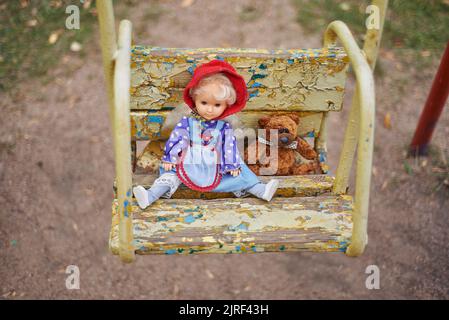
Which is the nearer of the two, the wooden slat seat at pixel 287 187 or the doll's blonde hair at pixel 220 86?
the doll's blonde hair at pixel 220 86

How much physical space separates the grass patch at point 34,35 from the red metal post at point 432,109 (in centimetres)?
257

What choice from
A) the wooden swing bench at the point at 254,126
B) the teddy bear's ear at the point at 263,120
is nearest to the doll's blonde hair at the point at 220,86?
the wooden swing bench at the point at 254,126

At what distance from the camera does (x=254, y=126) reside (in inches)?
84.0

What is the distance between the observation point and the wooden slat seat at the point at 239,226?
1.65 metres

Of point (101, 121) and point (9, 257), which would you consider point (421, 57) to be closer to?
point (101, 121)

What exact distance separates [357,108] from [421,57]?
7.83ft

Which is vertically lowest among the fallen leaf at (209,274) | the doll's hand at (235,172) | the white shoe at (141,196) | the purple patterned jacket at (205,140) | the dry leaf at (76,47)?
the fallen leaf at (209,274)

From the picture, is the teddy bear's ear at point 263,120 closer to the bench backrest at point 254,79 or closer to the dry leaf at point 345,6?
the bench backrest at point 254,79

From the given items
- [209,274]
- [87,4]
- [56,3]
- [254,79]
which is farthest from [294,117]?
[56,3]

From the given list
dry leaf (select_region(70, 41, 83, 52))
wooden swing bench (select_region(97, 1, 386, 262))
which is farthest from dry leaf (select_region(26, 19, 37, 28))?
wooden swing bench (select_region(97, 1, 386, 262))

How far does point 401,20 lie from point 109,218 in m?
2.88

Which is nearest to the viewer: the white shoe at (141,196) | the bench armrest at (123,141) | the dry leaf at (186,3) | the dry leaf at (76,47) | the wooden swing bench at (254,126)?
the bench armrest at (123,141)

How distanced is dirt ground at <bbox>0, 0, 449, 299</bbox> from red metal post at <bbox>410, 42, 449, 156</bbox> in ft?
0.39

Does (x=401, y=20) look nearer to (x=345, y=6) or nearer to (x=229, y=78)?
(x=345, y=6)
